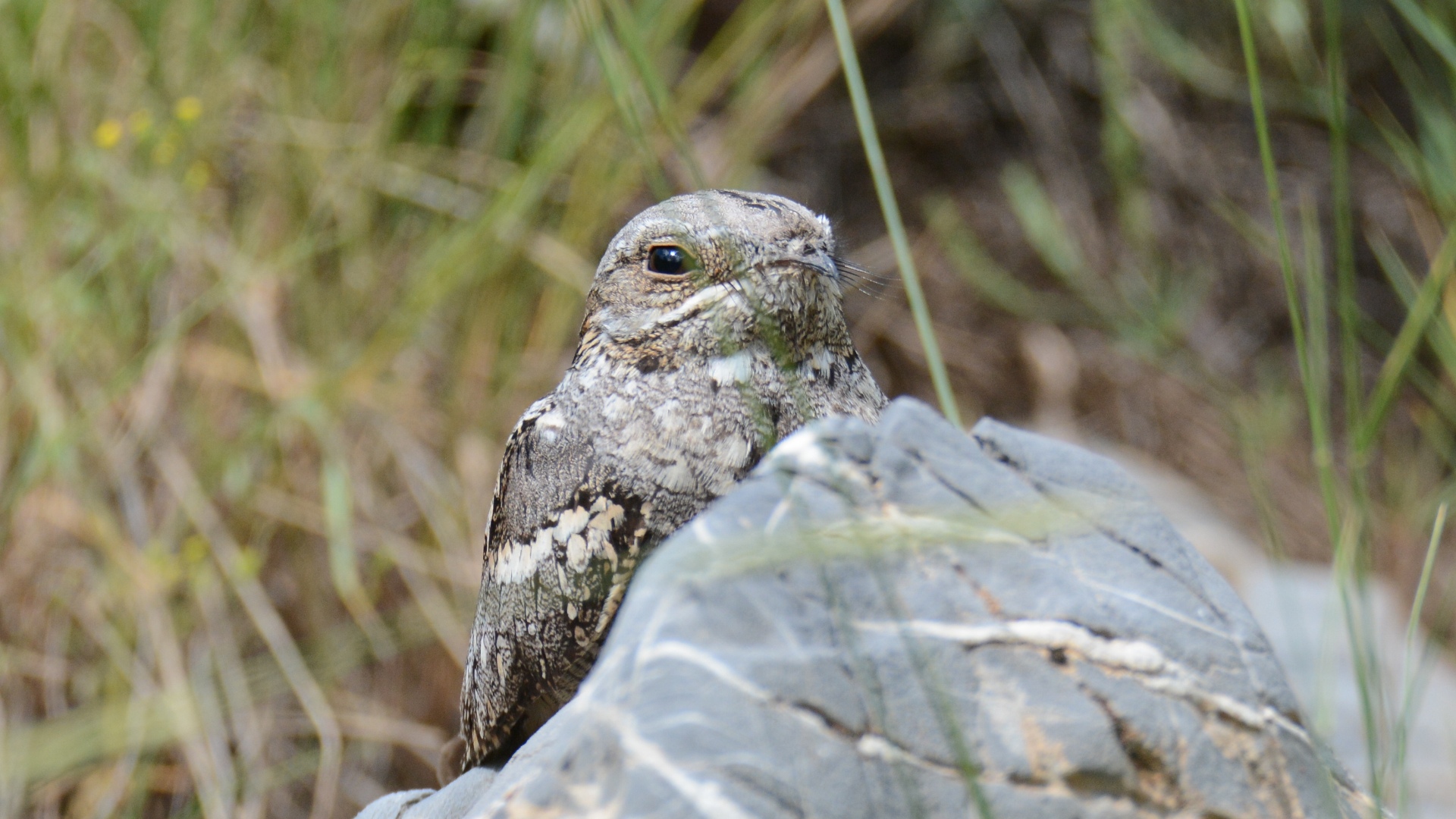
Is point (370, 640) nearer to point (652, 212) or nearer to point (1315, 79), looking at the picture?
point (652, 212)

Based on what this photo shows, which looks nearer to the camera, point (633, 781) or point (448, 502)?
point (633, 781)

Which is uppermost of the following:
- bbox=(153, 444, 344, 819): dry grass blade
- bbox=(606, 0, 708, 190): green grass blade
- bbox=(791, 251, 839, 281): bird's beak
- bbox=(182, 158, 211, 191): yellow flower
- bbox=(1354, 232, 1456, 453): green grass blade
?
bbox=(606, 0, 708, 190): green grass blade

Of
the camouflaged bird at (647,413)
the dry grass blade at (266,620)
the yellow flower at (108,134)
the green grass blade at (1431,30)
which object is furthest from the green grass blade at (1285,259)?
the yellow flower at (108,134)

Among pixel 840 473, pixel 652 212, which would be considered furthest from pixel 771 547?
pixel 652 212

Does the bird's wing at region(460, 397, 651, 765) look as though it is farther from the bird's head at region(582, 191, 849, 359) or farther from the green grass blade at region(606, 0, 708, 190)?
the green grass blade at region(606, 0, 708, 190)

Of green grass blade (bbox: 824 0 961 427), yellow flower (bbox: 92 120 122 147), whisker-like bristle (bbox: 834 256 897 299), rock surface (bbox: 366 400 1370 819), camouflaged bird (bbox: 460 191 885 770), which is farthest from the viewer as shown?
yellow flower (bbox: 92 120 122 147)

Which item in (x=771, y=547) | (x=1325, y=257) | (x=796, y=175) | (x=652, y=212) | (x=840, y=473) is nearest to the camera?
(x=771, y=547)

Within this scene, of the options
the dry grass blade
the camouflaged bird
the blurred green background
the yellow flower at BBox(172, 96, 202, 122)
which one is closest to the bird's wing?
the camouflaged bird

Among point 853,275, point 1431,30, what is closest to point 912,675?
point 853,275

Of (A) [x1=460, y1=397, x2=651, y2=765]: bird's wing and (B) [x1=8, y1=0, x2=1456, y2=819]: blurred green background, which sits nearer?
(A) [x1=460, y1=397, x2=651, y2=765]: bird's wing
